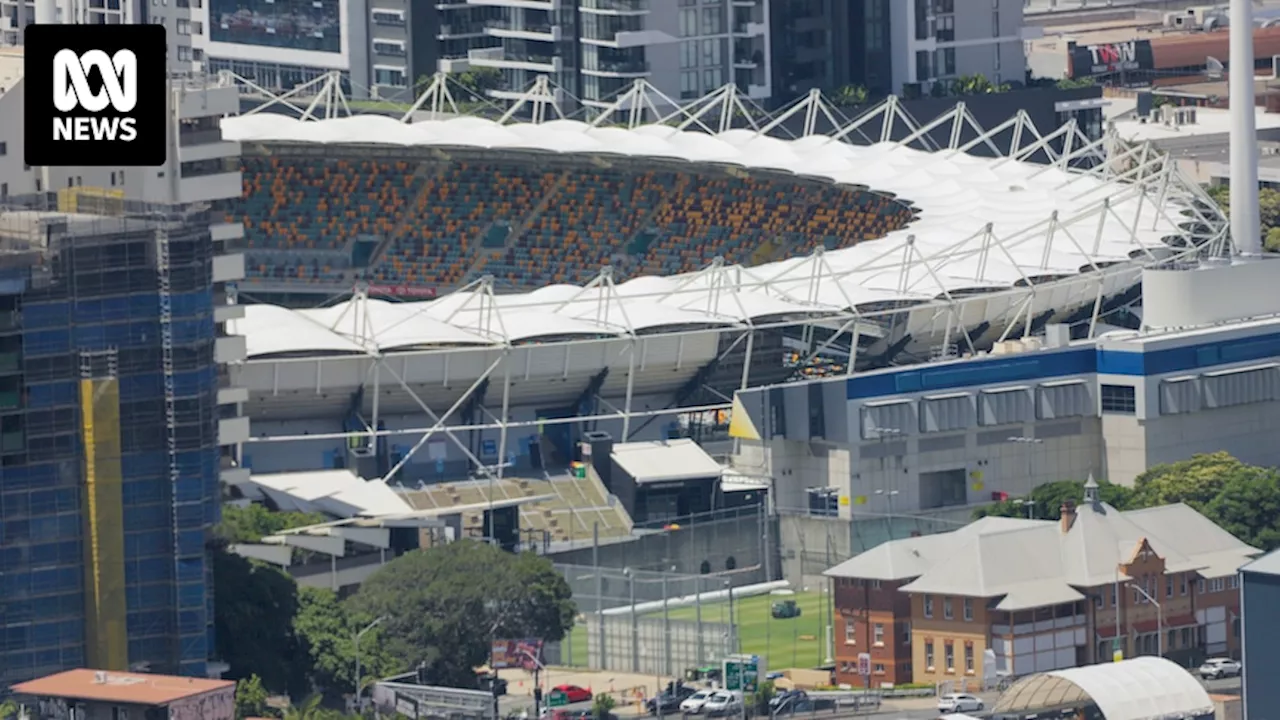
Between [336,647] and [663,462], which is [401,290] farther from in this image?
[336,647]

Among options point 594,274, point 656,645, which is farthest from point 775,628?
point 594,274

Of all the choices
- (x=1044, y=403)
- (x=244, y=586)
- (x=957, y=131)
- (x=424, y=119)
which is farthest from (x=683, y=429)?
(x=424, y=119)

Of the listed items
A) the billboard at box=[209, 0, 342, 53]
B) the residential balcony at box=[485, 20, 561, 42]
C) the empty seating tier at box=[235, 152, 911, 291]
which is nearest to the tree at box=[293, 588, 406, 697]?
the empty seating tier at box=[235, 152, 911, 291]

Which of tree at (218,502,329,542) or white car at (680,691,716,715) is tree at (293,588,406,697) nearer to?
tree at (218,502,329,542)

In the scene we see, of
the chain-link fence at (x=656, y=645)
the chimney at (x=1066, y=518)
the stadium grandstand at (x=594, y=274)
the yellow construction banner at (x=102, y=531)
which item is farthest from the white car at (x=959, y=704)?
the stadium grandstand at (x=594, y=274)

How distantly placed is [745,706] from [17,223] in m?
Answer: 17.3

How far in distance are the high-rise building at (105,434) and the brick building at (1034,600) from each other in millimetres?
16145

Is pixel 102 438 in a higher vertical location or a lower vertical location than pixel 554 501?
higher

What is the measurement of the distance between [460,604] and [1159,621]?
1664 centimetres

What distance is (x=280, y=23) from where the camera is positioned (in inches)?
7116

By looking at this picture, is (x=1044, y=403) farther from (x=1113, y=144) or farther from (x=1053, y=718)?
(x=1113, y=144)

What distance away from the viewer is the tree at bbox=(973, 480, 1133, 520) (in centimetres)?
9212

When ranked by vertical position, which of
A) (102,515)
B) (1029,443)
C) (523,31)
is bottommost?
(1029,443)

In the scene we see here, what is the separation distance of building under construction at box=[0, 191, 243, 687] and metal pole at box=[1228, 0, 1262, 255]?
49.3 m
